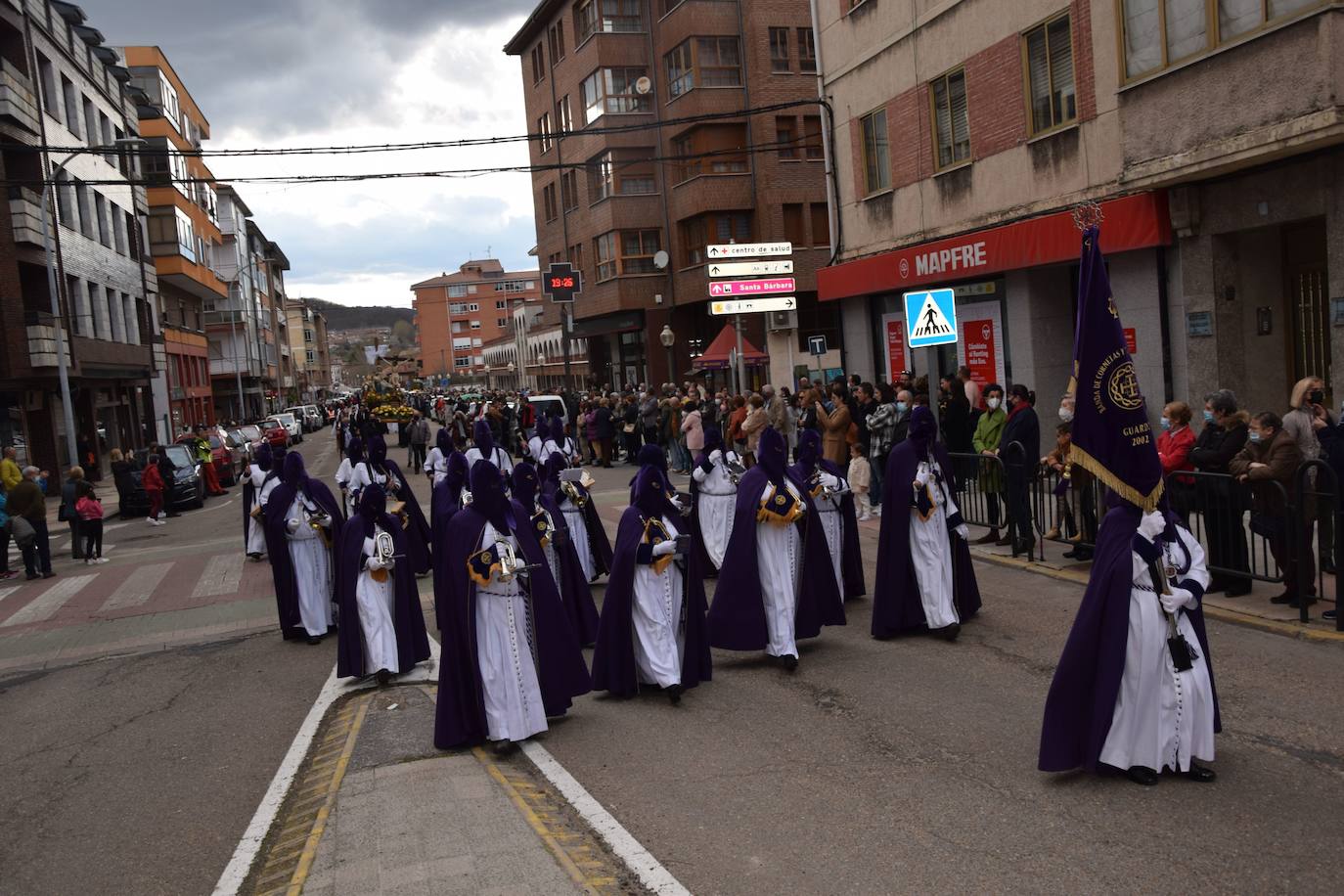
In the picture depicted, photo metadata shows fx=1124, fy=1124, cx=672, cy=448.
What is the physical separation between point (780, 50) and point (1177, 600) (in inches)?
1440

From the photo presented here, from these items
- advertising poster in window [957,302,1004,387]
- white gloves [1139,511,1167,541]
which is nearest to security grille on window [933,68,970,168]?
advertising poster in window [957,302,1004,387]

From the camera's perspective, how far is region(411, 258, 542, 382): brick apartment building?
470 feet

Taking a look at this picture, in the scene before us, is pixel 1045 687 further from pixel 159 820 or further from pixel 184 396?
pixel 184 396

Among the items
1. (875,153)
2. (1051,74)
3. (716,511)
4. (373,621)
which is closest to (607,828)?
(373,621)

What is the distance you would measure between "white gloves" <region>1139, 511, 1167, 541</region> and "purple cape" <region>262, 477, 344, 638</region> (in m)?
7.67

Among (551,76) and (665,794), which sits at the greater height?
(551,76)

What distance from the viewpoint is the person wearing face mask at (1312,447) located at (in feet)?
27.7

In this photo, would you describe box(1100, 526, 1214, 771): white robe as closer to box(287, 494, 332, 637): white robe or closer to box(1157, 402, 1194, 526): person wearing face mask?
box(1157, 402, 1194, 526): person wearing face mask

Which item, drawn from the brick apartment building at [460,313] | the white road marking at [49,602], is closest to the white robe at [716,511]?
the white road marking at [49,602]

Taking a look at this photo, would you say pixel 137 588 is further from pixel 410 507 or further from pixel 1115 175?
pixel 1115 175

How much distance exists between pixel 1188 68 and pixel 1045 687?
9597 mm

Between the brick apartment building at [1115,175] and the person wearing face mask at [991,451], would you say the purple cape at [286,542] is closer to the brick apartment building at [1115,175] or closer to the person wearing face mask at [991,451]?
the person wearing face mask at [991,451]

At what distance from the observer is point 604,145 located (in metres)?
41.8

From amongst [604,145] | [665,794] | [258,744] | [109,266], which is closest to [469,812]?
[665,794]
